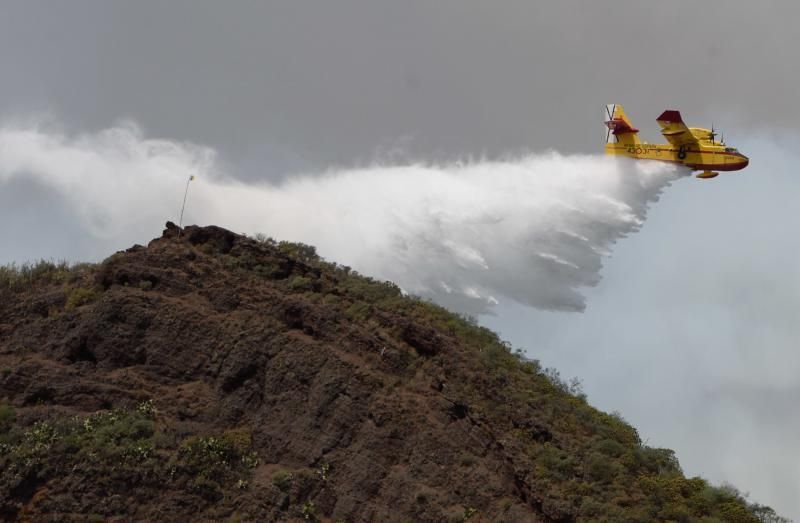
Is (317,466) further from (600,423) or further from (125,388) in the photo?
(600,423)

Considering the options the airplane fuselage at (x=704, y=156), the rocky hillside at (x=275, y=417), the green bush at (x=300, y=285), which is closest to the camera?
the rocky hillside at (x=275, y=417)

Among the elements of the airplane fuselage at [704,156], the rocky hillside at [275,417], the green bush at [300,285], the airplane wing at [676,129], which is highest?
the airplane wing at [676,129]

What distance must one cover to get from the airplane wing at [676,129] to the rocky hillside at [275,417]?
16.5m

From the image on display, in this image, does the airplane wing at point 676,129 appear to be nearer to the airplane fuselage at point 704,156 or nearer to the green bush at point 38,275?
the airplane fuselage at point 704,156

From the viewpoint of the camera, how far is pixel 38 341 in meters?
37.0

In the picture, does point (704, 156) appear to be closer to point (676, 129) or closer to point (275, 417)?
point (676, 129)

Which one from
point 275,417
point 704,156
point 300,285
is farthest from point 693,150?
point 275,417

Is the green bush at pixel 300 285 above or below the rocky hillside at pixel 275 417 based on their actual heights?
above

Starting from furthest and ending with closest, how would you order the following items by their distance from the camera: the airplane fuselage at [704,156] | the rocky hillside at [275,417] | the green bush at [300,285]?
the airplane fuselage at [704,156] → the green bush at [300,285] → the rocky hillside at [275,417]

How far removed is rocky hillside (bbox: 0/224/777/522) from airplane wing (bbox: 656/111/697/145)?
54.0ft

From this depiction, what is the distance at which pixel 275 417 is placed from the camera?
33938mm

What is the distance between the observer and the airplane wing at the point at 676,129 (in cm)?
4816

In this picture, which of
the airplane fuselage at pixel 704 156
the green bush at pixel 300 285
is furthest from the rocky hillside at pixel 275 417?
the airplane fuselage at pixel 704 156

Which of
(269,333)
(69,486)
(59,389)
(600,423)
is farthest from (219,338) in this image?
(600,423)
